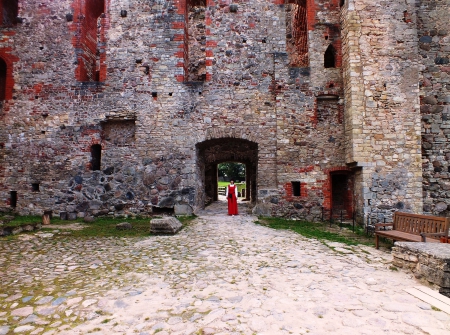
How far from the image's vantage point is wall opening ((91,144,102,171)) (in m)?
9.97

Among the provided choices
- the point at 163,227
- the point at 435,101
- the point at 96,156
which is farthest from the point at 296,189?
the point at 96,156

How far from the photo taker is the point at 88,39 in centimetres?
1073

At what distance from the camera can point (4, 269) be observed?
4.70m

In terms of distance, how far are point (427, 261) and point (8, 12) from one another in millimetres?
15354

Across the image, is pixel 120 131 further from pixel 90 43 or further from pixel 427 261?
pixel 427 261

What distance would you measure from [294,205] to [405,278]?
5019 mm

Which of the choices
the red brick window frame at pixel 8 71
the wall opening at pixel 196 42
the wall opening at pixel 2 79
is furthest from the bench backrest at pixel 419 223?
the wall opening at pixel 2 79

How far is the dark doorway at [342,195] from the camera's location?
30.4 ft

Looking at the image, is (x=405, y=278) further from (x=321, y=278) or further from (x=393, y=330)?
(x=393, y=330)

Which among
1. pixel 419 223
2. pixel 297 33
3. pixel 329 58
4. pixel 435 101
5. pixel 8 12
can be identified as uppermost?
pixel 8 12

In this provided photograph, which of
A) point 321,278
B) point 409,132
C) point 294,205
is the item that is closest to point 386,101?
point 409,132

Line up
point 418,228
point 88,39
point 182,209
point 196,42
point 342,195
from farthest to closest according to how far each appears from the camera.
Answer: point 196,42 < point 88,39 < point 342,195 < point 182,209 < point 418,228

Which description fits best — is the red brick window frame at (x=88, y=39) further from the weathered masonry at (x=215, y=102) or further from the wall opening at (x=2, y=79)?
the wall opening at (x=2, y=79)


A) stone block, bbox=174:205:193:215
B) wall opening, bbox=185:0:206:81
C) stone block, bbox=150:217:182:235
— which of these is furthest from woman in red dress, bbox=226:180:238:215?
wall opening, bbox=185:0:206:81
